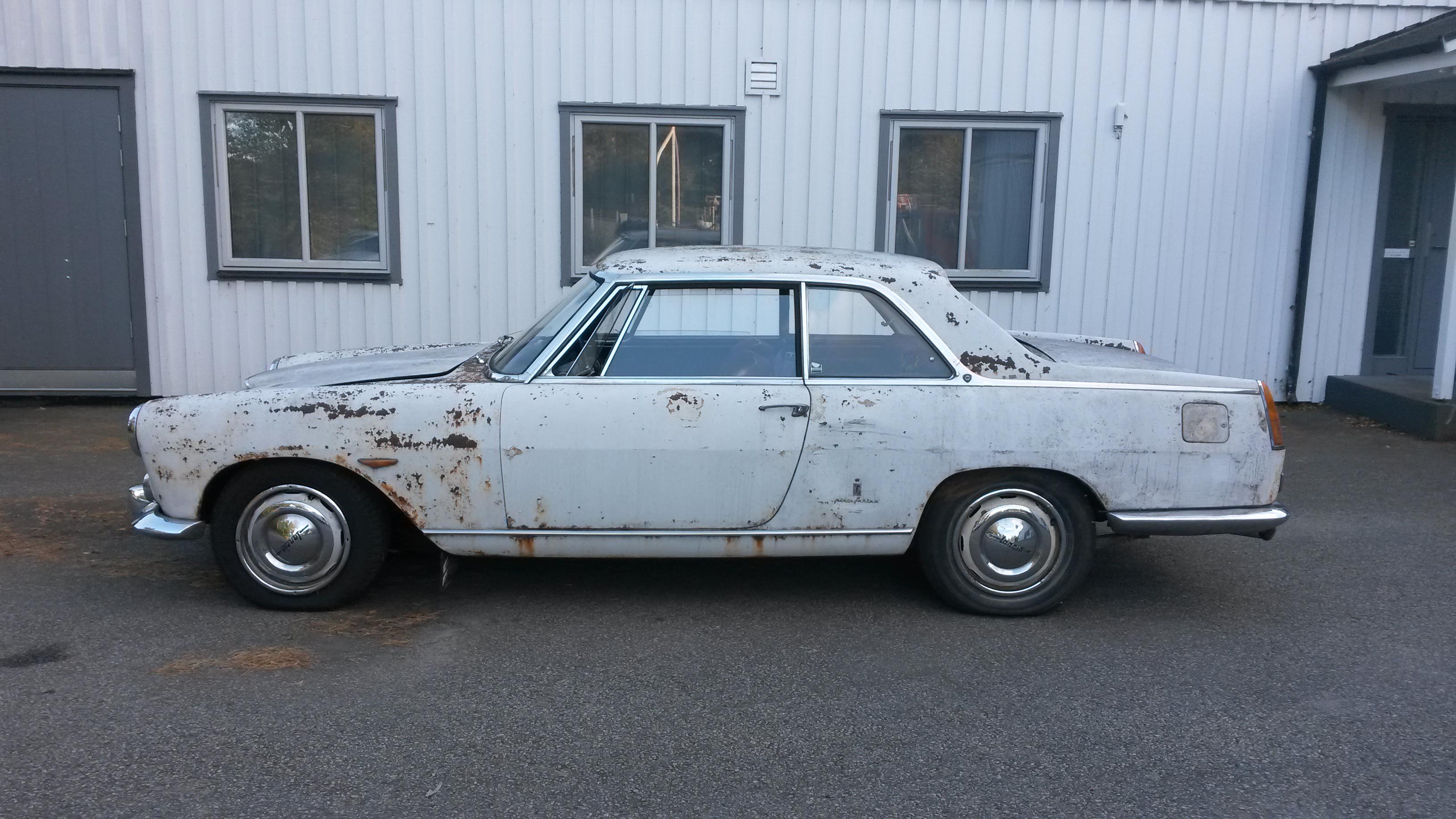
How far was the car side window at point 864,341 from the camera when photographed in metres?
4.79

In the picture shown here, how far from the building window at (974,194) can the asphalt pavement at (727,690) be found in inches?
163

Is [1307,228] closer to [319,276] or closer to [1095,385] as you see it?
[1095,385]

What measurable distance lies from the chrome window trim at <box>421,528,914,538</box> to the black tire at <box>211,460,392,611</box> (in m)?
0.29

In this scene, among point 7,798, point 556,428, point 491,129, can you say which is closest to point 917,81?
point 491,129

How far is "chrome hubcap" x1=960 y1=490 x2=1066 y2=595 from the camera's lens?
4.80 m

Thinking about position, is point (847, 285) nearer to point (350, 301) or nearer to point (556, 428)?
point (556, 428)

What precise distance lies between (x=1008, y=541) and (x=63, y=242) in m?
8.01

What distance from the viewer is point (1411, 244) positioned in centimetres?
997

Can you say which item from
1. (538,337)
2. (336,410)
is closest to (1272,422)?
(538,337)

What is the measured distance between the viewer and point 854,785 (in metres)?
3.47

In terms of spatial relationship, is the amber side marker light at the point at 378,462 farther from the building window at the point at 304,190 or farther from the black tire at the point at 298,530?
the building window at the point at 304,190

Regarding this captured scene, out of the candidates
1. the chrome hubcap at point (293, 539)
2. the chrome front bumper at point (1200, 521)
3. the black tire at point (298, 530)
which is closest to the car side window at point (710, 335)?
the black tire at point (298, 530)

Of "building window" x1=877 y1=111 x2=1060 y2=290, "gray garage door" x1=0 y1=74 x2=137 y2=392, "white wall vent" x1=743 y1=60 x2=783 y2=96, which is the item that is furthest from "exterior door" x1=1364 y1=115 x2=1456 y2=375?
"gray garage door" x1=0 y1=74 x2=137 y2=392

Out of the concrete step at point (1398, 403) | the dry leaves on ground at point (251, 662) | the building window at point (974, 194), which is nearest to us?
the dry leaves on ground at point (251, 662)
